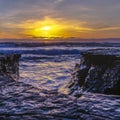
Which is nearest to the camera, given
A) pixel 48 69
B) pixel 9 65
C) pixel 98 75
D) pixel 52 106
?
pixel 52 106

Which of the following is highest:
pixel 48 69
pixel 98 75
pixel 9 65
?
pixel 9 65

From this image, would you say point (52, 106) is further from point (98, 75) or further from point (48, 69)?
point (48, 69)

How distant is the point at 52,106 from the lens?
2.37 meters

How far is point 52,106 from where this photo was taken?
2.37 metres

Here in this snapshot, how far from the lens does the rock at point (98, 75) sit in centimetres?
613

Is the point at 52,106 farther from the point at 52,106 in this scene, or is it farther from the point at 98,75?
the point at 98,75

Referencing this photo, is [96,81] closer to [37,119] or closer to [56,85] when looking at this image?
[56,85]

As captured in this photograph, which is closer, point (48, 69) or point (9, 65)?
point (9, 65)

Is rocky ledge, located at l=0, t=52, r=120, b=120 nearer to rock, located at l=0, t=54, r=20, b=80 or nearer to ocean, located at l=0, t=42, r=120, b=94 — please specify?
rock, located at l=0, t=54, r=20, b=80

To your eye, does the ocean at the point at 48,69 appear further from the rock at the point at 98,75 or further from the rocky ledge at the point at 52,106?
the rocky ledge at the point at 52,106

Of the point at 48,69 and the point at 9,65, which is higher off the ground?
the point at 9,65

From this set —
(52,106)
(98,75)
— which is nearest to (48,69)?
(98,75)

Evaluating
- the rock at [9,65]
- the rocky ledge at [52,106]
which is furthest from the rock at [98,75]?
the rocky ledge at [52,106]

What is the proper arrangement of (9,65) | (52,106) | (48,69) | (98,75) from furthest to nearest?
(48,69), (98,75), (9,65), (52,106)
